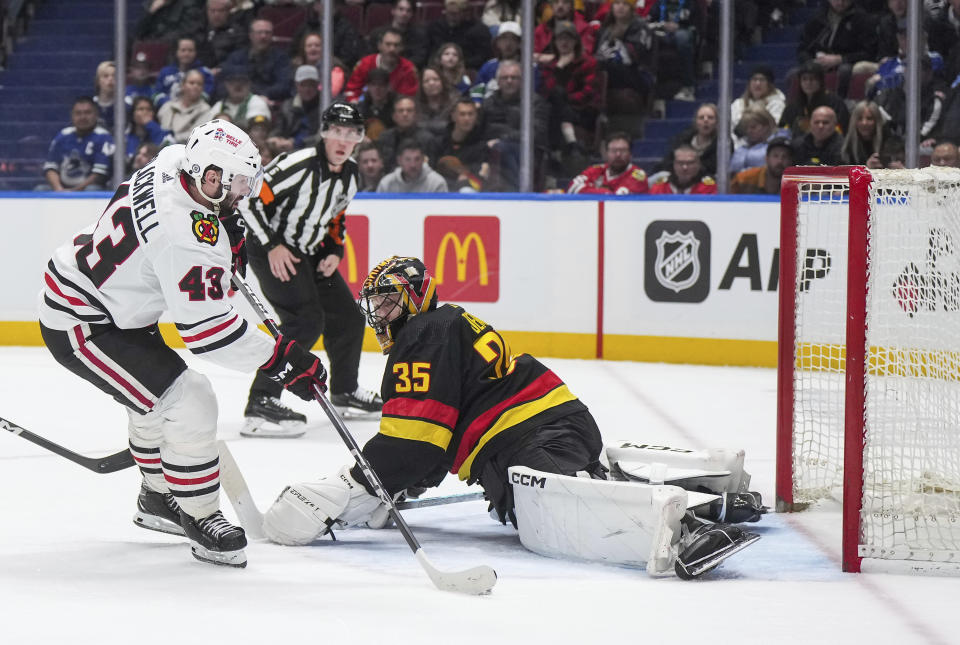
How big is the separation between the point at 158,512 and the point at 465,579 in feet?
2.86

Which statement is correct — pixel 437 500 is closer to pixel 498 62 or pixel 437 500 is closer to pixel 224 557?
pixel 224 557

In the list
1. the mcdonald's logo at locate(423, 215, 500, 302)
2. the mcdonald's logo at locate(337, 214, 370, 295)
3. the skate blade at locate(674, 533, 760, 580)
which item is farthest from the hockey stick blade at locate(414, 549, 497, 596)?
the mcdonald's logo at locate(337, 214, 370, 295)

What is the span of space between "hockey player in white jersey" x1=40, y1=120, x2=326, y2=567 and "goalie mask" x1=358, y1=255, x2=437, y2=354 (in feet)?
0.72

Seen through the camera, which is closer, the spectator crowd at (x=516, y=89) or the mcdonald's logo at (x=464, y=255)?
the spectator crowd at (x=516, y=89)

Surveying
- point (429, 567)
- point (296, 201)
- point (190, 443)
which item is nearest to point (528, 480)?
point (429, 567)

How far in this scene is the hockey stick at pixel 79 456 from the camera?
10.9 feet

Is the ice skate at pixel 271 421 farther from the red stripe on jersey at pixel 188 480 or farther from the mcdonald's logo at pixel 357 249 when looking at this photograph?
the mcdonald's logo at pixel 357 249

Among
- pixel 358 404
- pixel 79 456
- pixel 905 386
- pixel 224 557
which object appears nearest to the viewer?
pixel 224 557

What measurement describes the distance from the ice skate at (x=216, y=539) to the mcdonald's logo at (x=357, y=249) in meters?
4.46

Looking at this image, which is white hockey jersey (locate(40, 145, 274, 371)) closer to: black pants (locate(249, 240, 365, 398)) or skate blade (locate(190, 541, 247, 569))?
skate blade (locate(190, 541, 247, 569))

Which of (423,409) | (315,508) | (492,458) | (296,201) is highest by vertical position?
(296,201)

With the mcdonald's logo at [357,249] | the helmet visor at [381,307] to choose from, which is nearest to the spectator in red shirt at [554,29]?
the mcdonald's logo at [357,249]

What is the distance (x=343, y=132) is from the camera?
502 cm

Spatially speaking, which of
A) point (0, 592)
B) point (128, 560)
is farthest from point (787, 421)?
point (0, 592)
